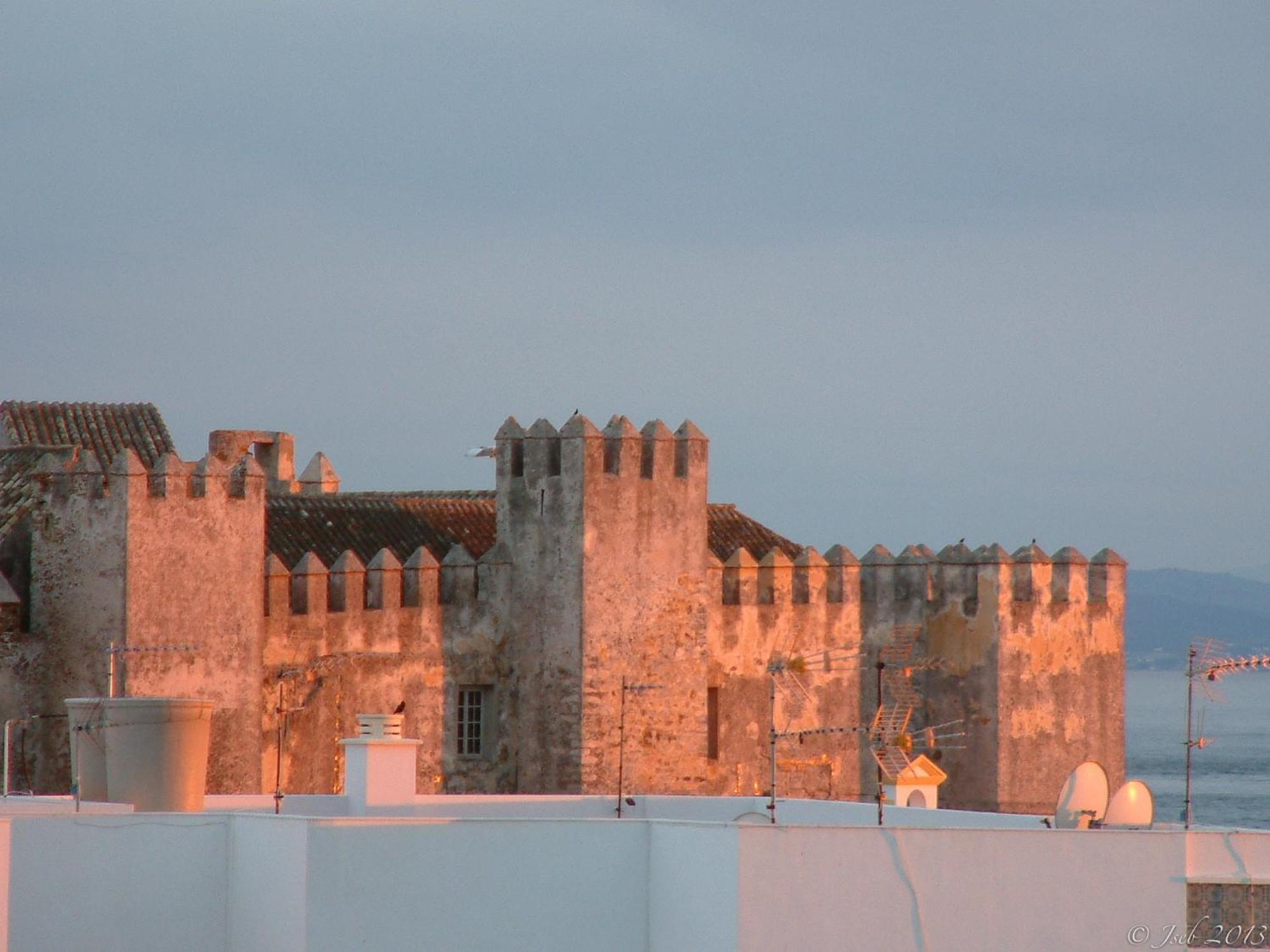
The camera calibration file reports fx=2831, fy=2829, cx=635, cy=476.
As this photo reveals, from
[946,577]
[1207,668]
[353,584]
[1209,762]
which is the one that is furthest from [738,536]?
[1209,762]

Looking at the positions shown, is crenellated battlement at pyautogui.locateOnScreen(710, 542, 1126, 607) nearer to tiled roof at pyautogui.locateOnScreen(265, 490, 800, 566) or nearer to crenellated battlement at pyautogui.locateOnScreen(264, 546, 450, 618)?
tiled roof at pyautogui.locateOnScreen(265, 490, 800, 566)

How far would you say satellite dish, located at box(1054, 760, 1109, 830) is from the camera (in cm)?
2178

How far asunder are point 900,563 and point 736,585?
288cm

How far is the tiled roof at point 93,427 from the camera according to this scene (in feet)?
109

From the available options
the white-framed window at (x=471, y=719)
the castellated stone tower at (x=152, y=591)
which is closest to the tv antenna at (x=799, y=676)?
the white-framed window at (x=471, y=719)

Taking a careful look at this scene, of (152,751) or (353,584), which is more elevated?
(353,584)

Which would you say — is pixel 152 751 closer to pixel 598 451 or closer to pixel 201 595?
pixel 201 595

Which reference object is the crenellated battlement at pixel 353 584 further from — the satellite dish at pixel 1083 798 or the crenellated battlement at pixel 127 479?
the satellite dish at pixel 1083 798

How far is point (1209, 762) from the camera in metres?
109

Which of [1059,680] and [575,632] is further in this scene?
[1059,680]

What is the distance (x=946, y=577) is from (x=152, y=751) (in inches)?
613

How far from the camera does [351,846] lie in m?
18.9

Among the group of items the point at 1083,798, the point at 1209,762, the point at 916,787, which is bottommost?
the point at 1209,762

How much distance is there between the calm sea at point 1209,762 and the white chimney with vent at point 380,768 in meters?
25.2
